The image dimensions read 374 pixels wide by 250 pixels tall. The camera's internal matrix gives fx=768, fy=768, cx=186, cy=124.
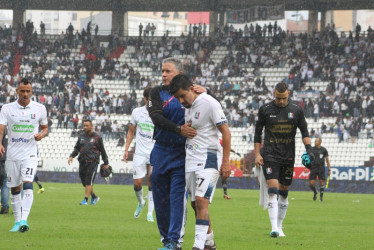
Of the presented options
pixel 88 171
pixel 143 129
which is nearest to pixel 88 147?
pixel 88 171

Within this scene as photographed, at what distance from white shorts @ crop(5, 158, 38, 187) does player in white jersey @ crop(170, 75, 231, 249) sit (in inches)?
152

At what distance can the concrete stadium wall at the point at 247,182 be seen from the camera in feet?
106

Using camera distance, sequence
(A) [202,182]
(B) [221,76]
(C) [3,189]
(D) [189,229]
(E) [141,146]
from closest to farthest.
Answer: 1. (A) [202,182]
2. (D) [189,229]
3. (E) [141,146]
4. (C) [3,189]
5. (B) [221,76]

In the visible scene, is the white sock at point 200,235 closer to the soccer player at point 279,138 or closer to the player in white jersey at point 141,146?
the soccer player at point 279,138

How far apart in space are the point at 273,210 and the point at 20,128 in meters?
4.14

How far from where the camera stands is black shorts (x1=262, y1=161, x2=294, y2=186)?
12.0 metres

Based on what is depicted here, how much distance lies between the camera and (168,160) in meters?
9.19

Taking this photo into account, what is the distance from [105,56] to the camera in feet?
176

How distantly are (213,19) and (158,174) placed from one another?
155ft

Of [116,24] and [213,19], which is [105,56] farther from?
[213,19]

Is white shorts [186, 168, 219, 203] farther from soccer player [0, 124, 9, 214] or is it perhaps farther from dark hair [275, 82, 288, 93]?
soccer player [0, 124, 9, 214]

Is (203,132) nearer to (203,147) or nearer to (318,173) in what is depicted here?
(203,147)

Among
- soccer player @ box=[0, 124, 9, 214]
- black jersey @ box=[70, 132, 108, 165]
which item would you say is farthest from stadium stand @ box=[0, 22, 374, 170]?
soccer player @ box=[0, 124, 9, 214]

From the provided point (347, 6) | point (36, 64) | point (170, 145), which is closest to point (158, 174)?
point (170, 145)
